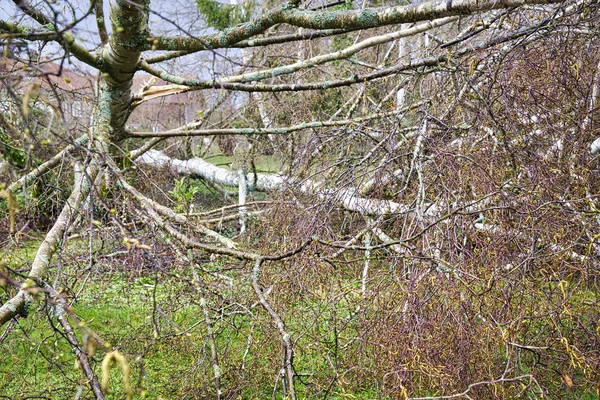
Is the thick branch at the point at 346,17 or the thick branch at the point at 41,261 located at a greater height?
the thick branch at the point at 346,17

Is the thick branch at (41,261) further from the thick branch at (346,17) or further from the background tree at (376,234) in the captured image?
the thick branch at (346,17)

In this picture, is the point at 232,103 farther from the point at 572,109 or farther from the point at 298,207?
the point at 572,109

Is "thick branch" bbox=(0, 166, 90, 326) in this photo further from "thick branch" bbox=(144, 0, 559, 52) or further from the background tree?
"thick branch" bbox=(144, 0, 559, 52)

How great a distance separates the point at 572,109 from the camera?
13.9 feet

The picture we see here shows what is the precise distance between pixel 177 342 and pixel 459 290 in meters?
2.90

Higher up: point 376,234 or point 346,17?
point 346,17

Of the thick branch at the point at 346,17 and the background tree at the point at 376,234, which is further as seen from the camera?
the background tree at the point at 376,234

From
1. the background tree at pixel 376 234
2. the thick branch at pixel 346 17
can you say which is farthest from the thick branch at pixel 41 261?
the thick branch at pixel 346 17

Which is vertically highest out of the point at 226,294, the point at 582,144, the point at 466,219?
the point at 582,144

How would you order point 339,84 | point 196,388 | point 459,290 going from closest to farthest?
1. point 459,290
2. point 196,388
3. point 339,84

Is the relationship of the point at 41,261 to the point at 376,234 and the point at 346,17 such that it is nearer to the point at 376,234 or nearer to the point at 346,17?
the point at 346,17

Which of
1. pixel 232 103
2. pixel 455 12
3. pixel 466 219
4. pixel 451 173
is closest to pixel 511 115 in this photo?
pixel 451 173

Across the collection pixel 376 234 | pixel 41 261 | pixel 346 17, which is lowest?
pixel 41 261

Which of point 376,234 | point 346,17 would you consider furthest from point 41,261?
point 376,234
